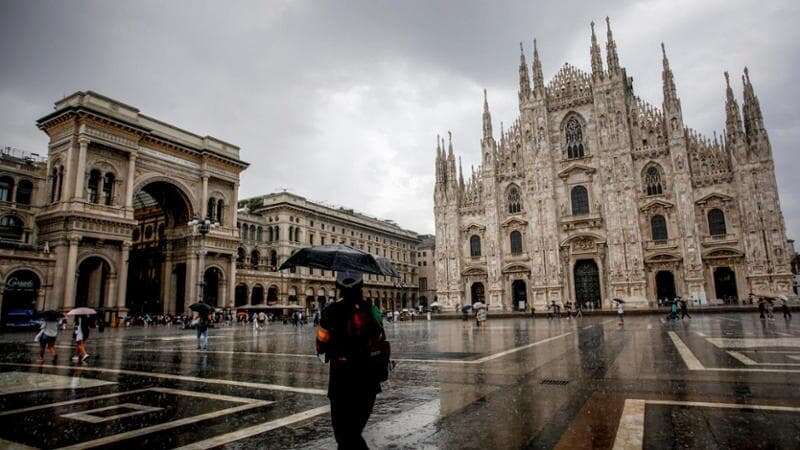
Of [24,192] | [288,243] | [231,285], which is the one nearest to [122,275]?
[231,285]

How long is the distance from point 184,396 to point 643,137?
41.4m

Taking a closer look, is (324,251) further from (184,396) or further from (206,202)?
(206,202)

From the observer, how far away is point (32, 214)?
140 feet

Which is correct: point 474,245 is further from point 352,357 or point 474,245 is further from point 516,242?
point 352,357

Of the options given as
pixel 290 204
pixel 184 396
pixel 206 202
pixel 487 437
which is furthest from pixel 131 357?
pixel 290 204

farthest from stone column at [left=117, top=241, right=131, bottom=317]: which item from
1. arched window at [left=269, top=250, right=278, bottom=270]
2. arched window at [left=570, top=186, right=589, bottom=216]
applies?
arched window at [left=570, top=186, right=589, bottom=216]

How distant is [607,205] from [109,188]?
4120 cm

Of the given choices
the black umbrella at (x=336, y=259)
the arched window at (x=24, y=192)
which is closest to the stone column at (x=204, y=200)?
the arched window at (x=24, y=192)

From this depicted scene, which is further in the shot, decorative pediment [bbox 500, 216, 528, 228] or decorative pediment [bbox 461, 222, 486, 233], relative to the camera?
decorative pediment [bbox 461, 222, 486, 233]

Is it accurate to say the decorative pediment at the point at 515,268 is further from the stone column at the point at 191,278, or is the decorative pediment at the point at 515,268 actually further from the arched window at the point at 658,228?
the stone column at the point at 191,278

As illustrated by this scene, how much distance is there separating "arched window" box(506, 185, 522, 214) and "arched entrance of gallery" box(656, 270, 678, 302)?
1301 cm

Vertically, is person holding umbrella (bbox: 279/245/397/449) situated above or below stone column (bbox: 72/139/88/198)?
below

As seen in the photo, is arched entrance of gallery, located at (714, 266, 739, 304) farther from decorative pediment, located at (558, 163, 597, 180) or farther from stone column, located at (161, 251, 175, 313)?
stone column, located at (161, 251, 175, 313)

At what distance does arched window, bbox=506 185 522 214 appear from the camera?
43.3 m
